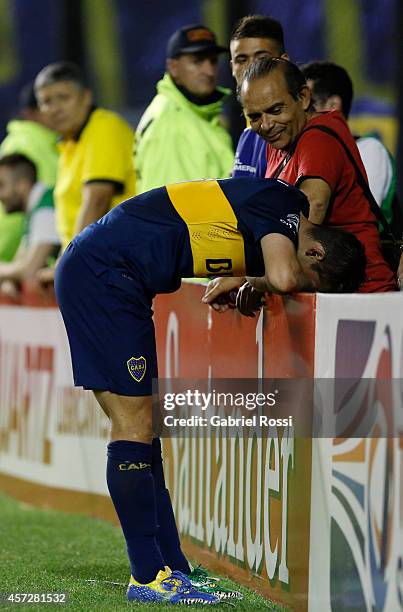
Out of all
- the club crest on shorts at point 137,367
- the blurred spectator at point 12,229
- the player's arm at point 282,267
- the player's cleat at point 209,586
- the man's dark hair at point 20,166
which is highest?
the man's dark hair at point 20,166

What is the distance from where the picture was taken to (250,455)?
5.75 metres

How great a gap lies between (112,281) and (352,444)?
1118 mm

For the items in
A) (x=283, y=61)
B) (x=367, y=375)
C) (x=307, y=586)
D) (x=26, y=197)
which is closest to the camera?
(x=367, y=375)

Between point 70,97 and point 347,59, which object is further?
point 347,59

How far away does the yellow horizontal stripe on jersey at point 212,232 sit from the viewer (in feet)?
16.9

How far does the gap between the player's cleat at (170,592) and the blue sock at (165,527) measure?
30 cm

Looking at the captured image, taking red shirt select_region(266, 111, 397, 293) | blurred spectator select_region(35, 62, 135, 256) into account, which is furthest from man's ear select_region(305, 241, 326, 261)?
blurred spectator select_region(35, 62, 135, 256)

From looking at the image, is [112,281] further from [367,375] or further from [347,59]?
[347,59]

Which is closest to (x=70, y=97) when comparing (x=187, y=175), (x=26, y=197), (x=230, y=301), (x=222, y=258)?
(x=187, y=175)

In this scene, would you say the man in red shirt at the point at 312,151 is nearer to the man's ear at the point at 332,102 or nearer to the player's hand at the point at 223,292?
the player's hand at the point at 223,292

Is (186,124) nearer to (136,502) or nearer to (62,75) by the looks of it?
(62,75)

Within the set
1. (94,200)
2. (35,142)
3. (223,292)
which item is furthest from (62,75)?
(223,292)

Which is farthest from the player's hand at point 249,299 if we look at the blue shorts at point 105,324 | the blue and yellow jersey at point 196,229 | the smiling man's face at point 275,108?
the smiling man's face at point 275,108

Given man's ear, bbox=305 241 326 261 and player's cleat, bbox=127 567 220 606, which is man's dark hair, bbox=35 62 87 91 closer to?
man's ear, bbox=305 241 326 261
